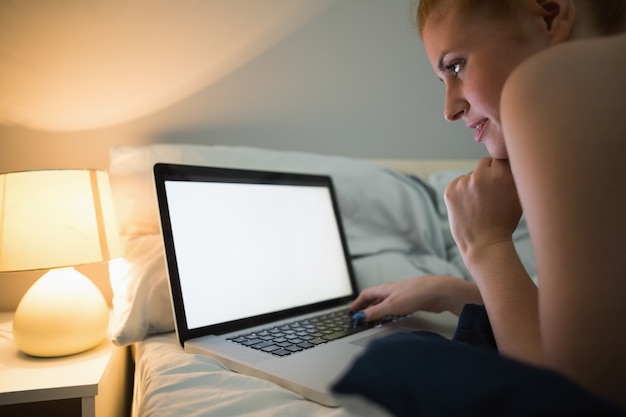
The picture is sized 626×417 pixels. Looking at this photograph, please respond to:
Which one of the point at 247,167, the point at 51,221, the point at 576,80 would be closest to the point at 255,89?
the point at 247,167

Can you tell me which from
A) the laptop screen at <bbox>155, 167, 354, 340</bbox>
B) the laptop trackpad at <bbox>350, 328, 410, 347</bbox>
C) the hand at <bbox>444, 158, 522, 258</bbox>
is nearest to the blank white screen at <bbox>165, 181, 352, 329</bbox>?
the laptop screen at <bbox>155, 167, 354, 340</bbox>

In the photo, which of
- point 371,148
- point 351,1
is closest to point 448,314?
point 371,148

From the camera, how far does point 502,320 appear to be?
521mm

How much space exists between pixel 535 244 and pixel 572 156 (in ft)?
0.27

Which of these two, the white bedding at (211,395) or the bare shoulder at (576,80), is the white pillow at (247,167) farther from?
the bare shoulder at (576,80)

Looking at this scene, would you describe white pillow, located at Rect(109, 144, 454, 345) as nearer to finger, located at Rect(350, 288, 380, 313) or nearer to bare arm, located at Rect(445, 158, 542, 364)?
finger, located at Rect(350, 288, 380, 313)

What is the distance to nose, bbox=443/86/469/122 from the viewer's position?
26.3 inches

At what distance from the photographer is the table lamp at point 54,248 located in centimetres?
81

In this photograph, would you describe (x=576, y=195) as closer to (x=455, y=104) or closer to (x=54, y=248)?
(x=455, y=104)

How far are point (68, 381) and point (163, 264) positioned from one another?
0.96ft

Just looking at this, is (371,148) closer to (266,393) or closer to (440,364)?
(266,393)

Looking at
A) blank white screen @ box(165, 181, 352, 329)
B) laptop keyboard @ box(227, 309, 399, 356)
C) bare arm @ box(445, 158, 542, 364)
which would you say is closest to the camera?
bare arm @ box(445, 158, 542, 364)

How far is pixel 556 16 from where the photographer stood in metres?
0.57

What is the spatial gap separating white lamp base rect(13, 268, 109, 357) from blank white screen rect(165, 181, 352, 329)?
224 millimetres
